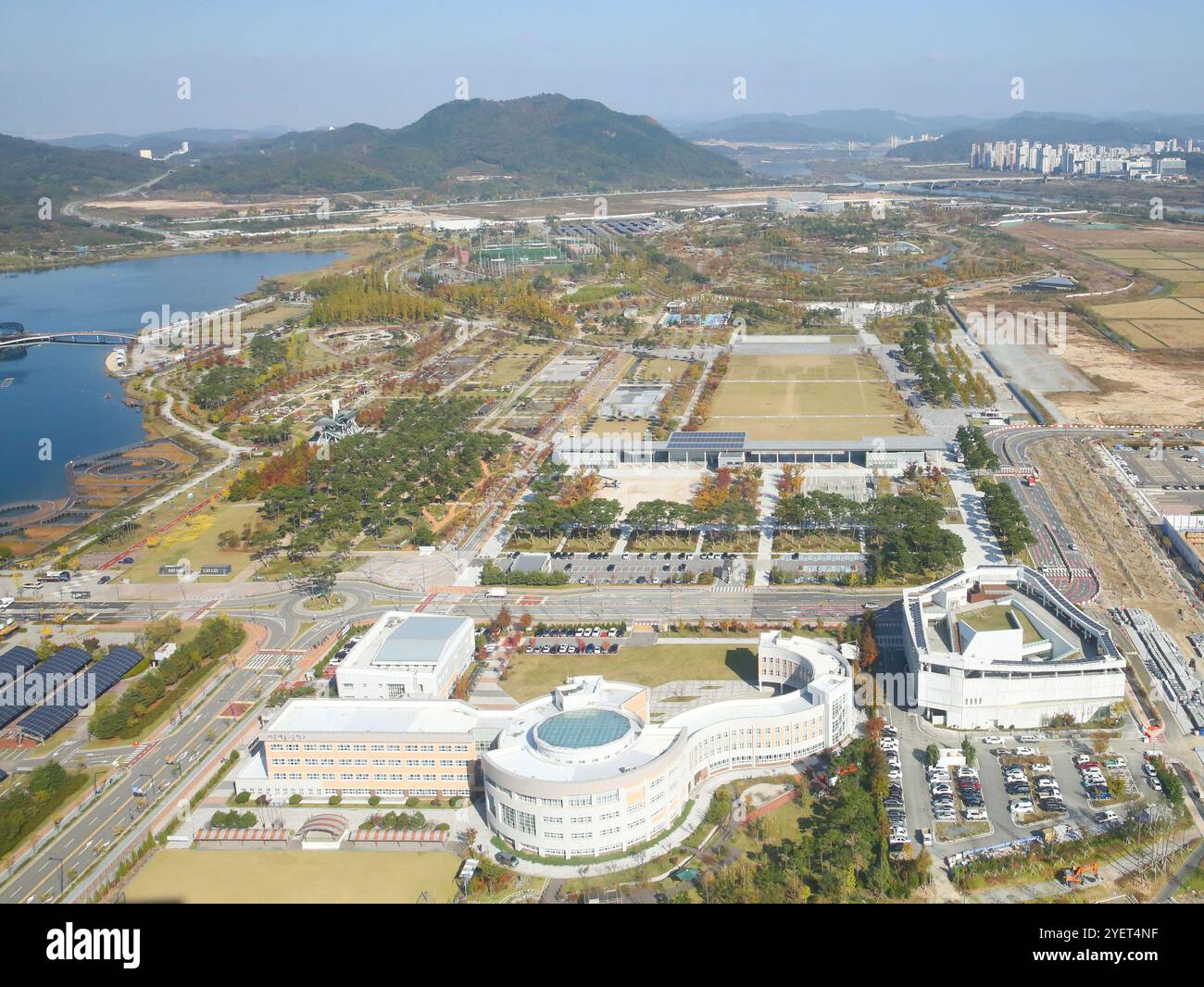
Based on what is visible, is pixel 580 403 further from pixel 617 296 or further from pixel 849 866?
pixel 849 866

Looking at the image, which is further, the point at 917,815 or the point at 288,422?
the point at 288,422

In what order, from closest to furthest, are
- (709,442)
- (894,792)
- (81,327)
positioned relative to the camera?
(894,792) < (709,442) < (81,327)

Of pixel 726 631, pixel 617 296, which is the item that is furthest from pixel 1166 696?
pixel 617 296

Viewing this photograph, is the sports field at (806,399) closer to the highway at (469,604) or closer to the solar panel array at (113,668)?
the highway at (469,604)

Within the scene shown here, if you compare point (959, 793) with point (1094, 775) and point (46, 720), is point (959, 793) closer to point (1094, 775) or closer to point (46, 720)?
point (1094, 775)

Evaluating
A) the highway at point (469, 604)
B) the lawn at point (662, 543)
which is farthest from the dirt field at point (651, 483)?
the highway at point (469, 604)

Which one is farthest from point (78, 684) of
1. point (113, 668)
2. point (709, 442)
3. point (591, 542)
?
point (709, 442)
